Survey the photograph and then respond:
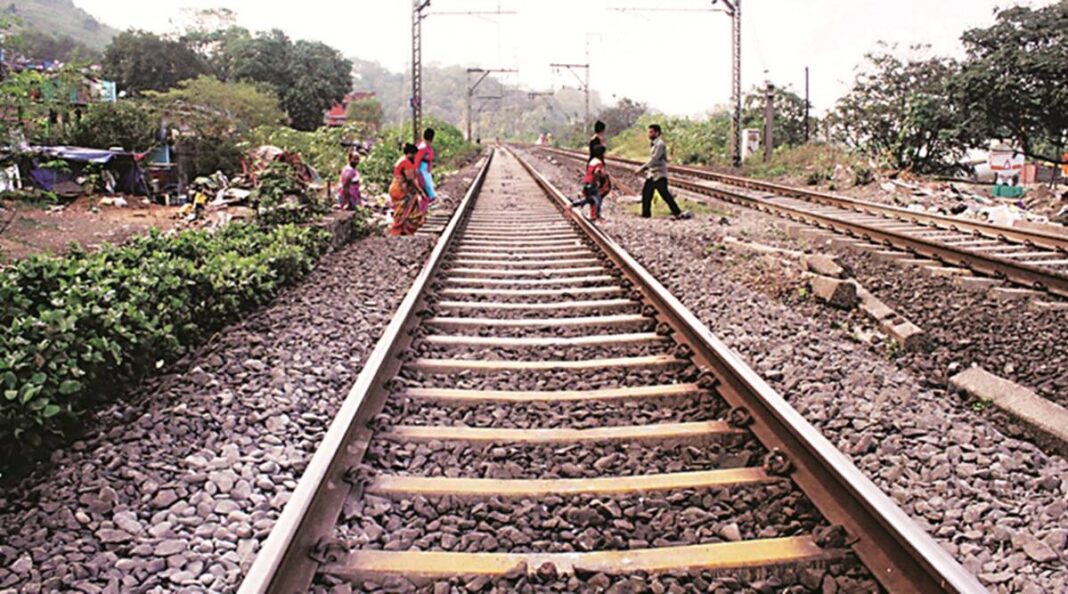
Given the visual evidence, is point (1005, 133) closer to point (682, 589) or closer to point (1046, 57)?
point (1046, 57)

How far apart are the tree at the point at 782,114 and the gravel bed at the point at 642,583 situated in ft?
98.8

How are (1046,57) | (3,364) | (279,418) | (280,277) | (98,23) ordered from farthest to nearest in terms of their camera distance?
(98,23)
(1046,57)
(280,277)
(279,418)
(3,364)

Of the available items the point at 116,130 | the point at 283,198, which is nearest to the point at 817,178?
the point at 283,198

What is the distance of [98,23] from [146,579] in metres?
147

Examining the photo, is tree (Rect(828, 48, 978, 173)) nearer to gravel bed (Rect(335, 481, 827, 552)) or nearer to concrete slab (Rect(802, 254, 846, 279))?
concrete slab (Rect(802, 254, 846, 279))

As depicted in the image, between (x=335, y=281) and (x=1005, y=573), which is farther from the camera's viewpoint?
(x=335, y=281)

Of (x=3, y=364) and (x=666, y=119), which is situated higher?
(x=666, y=119)

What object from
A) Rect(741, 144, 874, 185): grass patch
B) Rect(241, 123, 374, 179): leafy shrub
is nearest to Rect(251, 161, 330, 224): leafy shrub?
Rect(241, 123, 374, 179): leafy shrub

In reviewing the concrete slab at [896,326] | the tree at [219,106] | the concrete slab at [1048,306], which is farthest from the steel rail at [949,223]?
the tree at [219,106]

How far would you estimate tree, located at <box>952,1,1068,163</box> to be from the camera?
18.8 m

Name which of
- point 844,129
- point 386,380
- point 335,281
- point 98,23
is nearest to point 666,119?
point 844,129

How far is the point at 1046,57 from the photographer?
18.6 metres

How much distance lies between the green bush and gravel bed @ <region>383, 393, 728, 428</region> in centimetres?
137

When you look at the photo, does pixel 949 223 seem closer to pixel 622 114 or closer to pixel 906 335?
pixel 906 335
